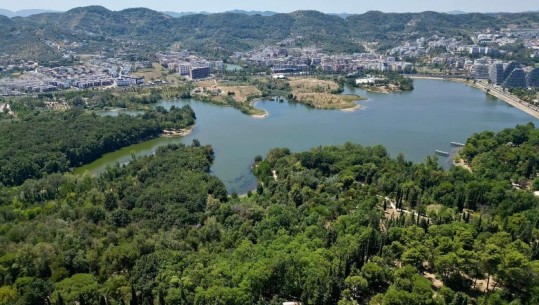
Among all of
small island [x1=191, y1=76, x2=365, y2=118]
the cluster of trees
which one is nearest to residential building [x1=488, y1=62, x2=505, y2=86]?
the cluster of trees

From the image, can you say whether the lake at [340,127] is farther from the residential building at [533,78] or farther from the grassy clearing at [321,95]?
the residential building at [533,78]

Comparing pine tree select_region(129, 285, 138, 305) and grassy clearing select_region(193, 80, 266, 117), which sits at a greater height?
grassy clearing select_region(193, 80, 266, 117)

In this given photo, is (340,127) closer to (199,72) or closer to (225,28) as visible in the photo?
(199,72)

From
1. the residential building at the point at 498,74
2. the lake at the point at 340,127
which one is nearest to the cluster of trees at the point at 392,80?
the lake at the point at 340,127

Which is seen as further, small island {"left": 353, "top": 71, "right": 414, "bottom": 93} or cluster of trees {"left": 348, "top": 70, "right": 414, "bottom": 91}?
cluster of trees {"left": 348, "top": 70, "right": 414, "bottom": 91}

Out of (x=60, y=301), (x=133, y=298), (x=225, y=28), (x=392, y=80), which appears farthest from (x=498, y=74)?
(x=225, y=28)

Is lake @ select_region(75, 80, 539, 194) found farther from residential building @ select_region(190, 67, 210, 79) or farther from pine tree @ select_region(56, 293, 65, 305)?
residential building @ select_region(190, 67, 210, 79)
